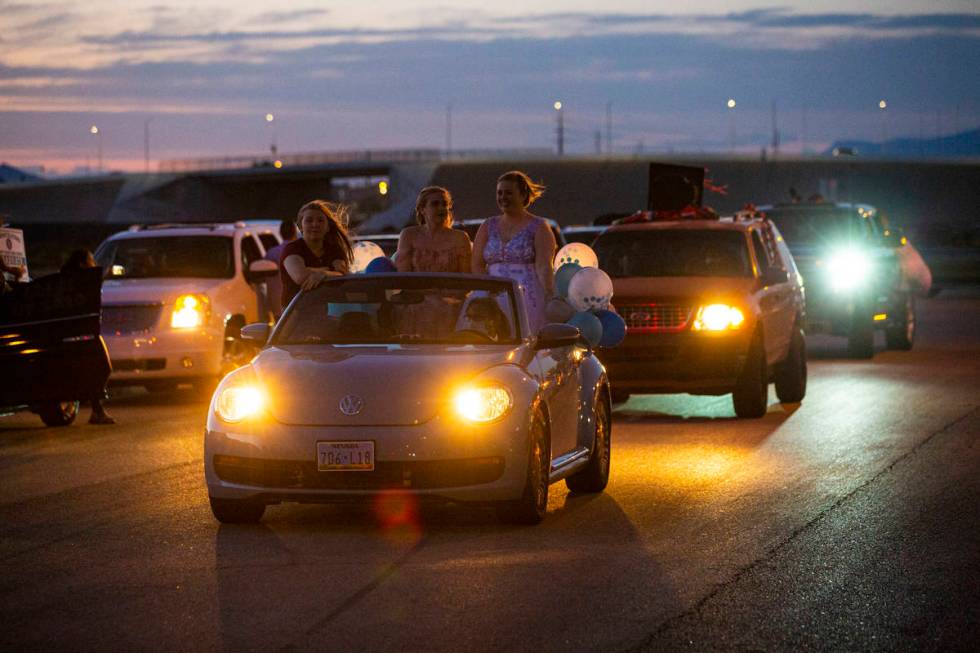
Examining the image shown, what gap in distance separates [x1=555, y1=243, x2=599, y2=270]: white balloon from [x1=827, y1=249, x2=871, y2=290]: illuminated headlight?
9.56m

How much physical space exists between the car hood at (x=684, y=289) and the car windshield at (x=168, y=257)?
5.23 metres

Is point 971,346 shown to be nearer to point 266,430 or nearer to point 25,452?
point 25,452

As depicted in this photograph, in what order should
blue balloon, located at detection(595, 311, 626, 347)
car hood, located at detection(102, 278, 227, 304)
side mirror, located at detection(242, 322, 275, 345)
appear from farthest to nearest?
car hood, located at detection(102, 278, 227, 304) → blue balloon, located at detection(595, 311, 626, 347) → side mirror, located at detection(242, 322, 275, 345)

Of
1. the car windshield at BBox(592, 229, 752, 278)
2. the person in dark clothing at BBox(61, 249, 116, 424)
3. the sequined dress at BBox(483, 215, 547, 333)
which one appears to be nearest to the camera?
the sequined dress at BBox(483, 215, 547, 333)

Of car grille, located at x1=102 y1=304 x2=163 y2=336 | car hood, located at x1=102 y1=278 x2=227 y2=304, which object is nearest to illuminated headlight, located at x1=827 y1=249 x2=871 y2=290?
car hood, located at x1=102 y1=278 x2=227 y2=304

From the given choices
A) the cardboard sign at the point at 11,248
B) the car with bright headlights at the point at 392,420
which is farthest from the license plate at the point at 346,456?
the cardboard sign at the point at 11,248

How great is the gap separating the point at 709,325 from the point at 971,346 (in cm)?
1240

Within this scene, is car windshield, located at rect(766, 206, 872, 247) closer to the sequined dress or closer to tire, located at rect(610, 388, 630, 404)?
tire, located at rect(610, 388, 630, 404)

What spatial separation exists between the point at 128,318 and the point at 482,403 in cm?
999

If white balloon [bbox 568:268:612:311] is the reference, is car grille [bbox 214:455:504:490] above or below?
below

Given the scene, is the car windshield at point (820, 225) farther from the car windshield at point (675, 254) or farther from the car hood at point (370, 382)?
the car hood at point (370, 382)

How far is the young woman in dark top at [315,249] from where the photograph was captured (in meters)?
13.9

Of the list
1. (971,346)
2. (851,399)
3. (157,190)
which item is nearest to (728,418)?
(851,399)

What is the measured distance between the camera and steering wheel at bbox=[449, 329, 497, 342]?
1052 cm
